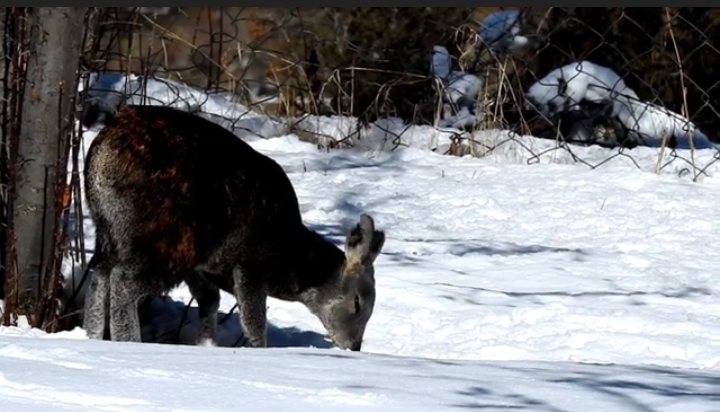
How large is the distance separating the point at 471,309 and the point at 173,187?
1.94 m

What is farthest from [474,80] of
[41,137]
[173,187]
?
[41,137]

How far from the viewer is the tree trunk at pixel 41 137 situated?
21.7 ft

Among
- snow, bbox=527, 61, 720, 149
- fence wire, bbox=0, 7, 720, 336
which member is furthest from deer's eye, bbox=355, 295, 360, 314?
snow, bbox=527, 61, 720, 149

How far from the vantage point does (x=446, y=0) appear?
33.5 feet

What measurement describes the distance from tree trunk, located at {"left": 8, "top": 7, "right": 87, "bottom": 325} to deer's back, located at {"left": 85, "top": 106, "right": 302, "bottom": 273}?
190 millimetres

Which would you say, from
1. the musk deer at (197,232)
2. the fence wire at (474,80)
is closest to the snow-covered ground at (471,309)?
the fence wire at (474,80)

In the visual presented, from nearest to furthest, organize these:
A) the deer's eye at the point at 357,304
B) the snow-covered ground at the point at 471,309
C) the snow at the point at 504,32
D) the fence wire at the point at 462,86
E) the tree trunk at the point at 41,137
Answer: the snow-covered ground at the point at 471,309 → the tree trunk at the point at 41,137 → the deer's eye at the point at 357,304 → the fence wire at the point at 462,86 → the snow at the point at 504,32

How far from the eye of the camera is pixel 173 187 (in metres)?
6.75

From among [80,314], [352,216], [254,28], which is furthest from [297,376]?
[254,28]

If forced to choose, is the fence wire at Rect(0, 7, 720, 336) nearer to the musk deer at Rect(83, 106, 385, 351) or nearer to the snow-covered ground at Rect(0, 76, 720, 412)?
the snow-covered ground at Rect(0, 76, 720, 412)

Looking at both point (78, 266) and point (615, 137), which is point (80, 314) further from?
point (615, 137)

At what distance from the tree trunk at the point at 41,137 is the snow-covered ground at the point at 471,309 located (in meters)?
0.39

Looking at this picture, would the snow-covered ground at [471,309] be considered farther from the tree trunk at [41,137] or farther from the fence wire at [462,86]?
the tree trunk at [41,137]

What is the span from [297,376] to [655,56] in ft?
34.7
